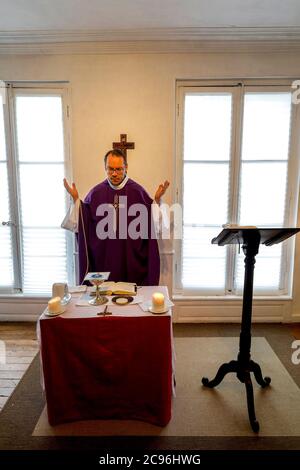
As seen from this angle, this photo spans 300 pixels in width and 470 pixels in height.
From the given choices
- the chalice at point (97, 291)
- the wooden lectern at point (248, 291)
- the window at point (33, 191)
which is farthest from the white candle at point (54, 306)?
the window at point (33, 191)

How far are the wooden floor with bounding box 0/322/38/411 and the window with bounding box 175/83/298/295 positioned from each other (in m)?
1.63

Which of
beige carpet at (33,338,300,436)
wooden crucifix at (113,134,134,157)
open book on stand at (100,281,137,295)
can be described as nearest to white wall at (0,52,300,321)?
wooden crucifix at (113,134,134,157)

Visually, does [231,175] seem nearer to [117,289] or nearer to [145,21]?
[145,21]

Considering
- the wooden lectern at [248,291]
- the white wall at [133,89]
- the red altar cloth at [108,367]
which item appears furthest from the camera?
the white wall at [133,89]

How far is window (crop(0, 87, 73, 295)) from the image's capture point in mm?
3043

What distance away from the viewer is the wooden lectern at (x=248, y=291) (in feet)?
6.00

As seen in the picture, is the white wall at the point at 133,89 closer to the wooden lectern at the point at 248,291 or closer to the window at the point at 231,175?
the window at the point at 231,175

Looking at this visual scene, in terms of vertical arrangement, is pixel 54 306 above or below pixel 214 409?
above

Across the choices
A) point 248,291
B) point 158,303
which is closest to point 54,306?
point 158,303

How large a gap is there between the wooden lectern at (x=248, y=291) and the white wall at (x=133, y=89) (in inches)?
52.4

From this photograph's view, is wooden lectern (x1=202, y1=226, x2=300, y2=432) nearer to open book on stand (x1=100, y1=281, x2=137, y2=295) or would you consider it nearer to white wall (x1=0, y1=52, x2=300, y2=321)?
open book on stand (x1=100, y1=281, x2=137, y2=295)

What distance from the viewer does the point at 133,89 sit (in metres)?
2.94

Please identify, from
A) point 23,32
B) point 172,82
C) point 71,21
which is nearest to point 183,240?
point 172,82

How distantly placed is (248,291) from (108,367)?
40.7 inches
